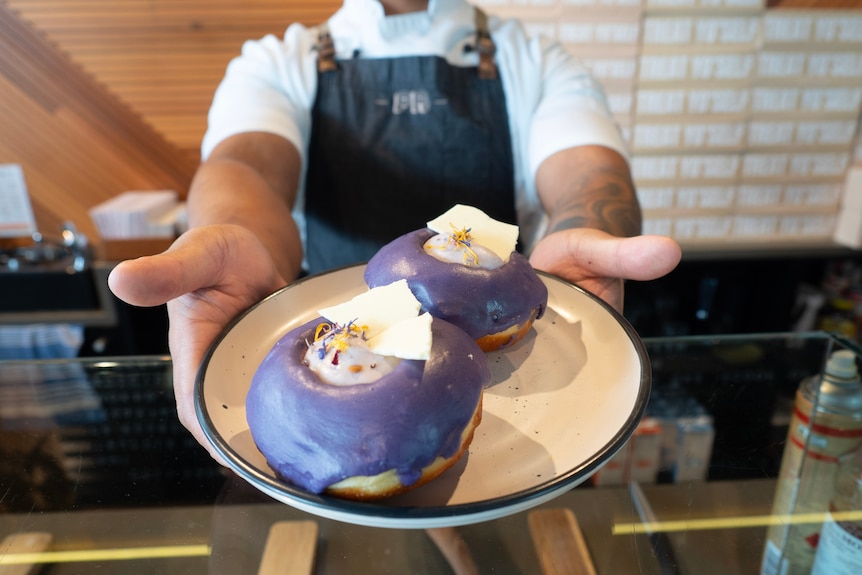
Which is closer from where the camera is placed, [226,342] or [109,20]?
[226,342]


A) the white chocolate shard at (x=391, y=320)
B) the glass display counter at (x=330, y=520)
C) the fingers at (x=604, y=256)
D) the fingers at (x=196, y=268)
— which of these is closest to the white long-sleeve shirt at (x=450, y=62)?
the fingers at (x=604, y=256)

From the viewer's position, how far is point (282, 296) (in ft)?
3.36

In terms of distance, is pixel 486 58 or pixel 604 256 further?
pixel 486 58

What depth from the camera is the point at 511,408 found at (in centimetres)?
84

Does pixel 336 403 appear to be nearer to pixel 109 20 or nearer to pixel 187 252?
pixel 187 252

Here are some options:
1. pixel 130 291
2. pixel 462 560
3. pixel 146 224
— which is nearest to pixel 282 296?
pixel 130 291

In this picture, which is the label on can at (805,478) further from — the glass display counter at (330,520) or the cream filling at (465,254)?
the cream filling at (465,254)

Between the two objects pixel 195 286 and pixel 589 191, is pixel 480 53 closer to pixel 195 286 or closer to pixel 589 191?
pixel 589 191

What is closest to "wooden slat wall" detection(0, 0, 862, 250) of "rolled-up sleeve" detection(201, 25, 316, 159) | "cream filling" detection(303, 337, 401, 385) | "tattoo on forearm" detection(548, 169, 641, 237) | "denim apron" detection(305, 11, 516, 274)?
"rolled-up sleeve" detection(201, 25, 316, 159)

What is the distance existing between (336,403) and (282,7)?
251 centimetres

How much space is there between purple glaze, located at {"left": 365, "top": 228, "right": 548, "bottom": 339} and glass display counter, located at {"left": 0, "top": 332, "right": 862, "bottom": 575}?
29cm

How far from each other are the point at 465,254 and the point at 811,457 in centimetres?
66

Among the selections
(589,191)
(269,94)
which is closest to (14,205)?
(269,94)

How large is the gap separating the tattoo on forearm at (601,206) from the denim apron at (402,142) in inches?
14.0
